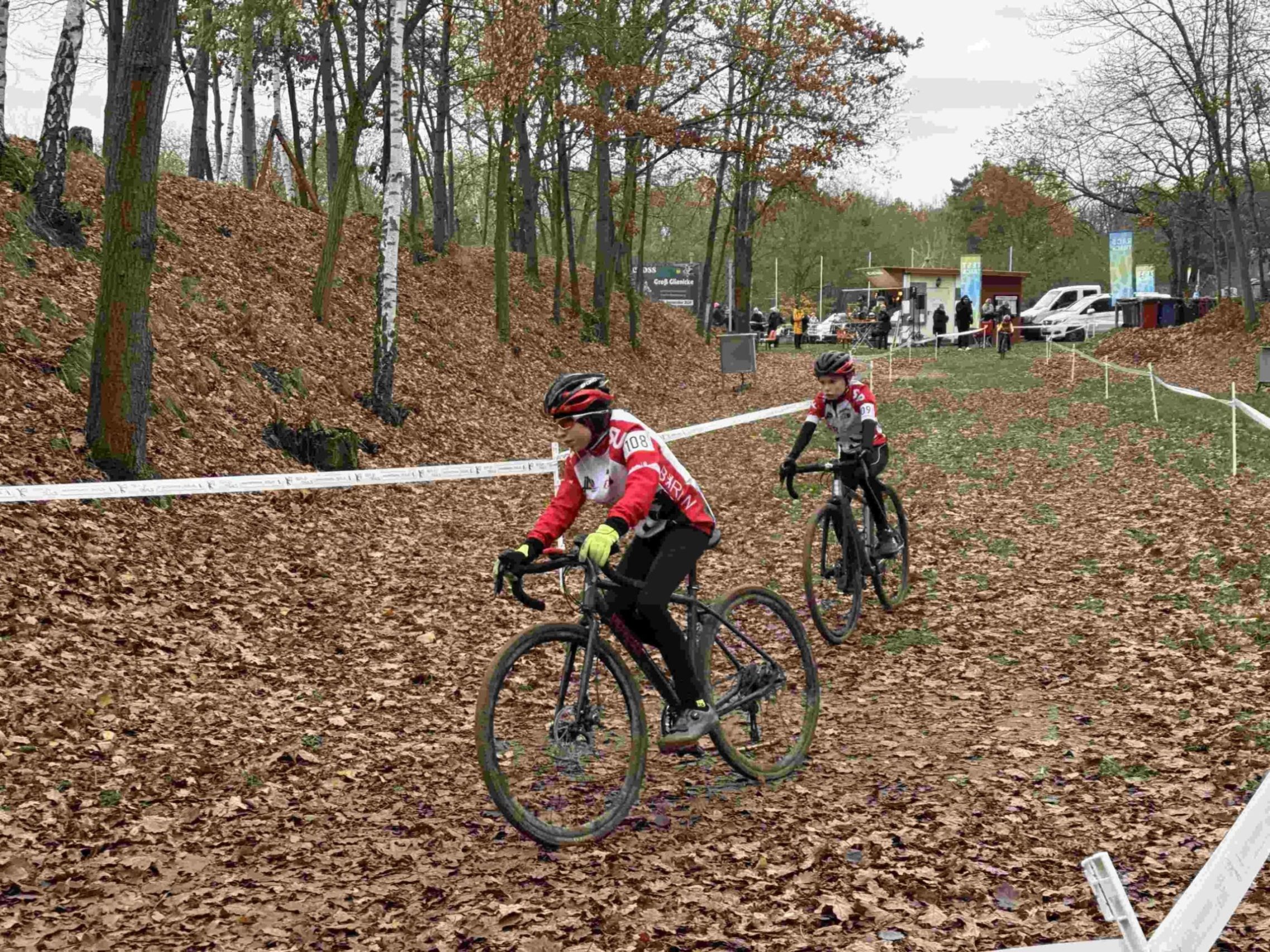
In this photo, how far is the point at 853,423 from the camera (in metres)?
8.92

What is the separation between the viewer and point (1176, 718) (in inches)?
256

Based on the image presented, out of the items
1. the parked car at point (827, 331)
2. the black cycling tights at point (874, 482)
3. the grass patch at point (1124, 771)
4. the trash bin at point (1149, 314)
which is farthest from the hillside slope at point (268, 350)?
the parked car at point (827, 331)

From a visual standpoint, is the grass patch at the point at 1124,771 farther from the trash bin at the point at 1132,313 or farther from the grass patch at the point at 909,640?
the trash bin at the point at 1132,313

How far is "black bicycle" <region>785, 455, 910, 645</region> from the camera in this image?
841 centimetres

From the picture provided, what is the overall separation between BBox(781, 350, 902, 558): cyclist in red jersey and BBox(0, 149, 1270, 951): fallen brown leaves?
86cm

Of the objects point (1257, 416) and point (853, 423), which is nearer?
point (853, 423)

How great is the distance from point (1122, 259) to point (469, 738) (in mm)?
44352

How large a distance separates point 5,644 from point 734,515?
831 cm

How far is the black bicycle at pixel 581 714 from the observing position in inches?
187

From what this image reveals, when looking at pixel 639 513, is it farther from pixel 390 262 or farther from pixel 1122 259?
pixel 1122 259

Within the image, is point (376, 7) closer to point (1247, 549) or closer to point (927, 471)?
point (927, 471)

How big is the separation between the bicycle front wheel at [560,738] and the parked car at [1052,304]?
5179 cm

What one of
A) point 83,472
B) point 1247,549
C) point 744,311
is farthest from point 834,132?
point 83,472

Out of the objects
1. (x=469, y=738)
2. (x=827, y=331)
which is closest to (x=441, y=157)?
(x=469, y=738)
